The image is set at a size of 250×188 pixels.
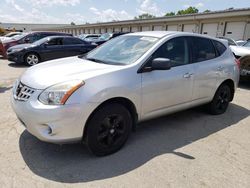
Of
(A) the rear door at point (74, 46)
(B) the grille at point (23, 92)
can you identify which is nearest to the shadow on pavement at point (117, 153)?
(B) the grille at point (23, 92)

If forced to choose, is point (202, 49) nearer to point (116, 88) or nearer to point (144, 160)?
point (116, 88)

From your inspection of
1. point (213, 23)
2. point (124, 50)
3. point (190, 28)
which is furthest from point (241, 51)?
point (190, 28)

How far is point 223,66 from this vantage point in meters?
4.54

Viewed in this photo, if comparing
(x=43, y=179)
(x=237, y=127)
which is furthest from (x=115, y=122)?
(x=237, y=127)

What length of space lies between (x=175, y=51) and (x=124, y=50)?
856 mm

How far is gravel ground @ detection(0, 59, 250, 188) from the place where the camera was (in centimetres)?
261

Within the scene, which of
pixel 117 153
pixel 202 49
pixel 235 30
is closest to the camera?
pixel 117 153

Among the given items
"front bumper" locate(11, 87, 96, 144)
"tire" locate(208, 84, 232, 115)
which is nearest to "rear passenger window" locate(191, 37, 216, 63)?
"tire" locate(208, 84, 232, 115)

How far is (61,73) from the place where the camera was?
299 cm

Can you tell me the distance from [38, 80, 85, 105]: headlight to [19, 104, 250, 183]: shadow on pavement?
828mm

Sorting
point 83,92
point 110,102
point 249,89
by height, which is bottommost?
point 249,89

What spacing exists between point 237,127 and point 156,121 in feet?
4.91

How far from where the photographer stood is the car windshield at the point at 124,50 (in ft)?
11.1

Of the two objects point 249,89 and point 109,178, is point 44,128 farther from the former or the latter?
point 249,89
